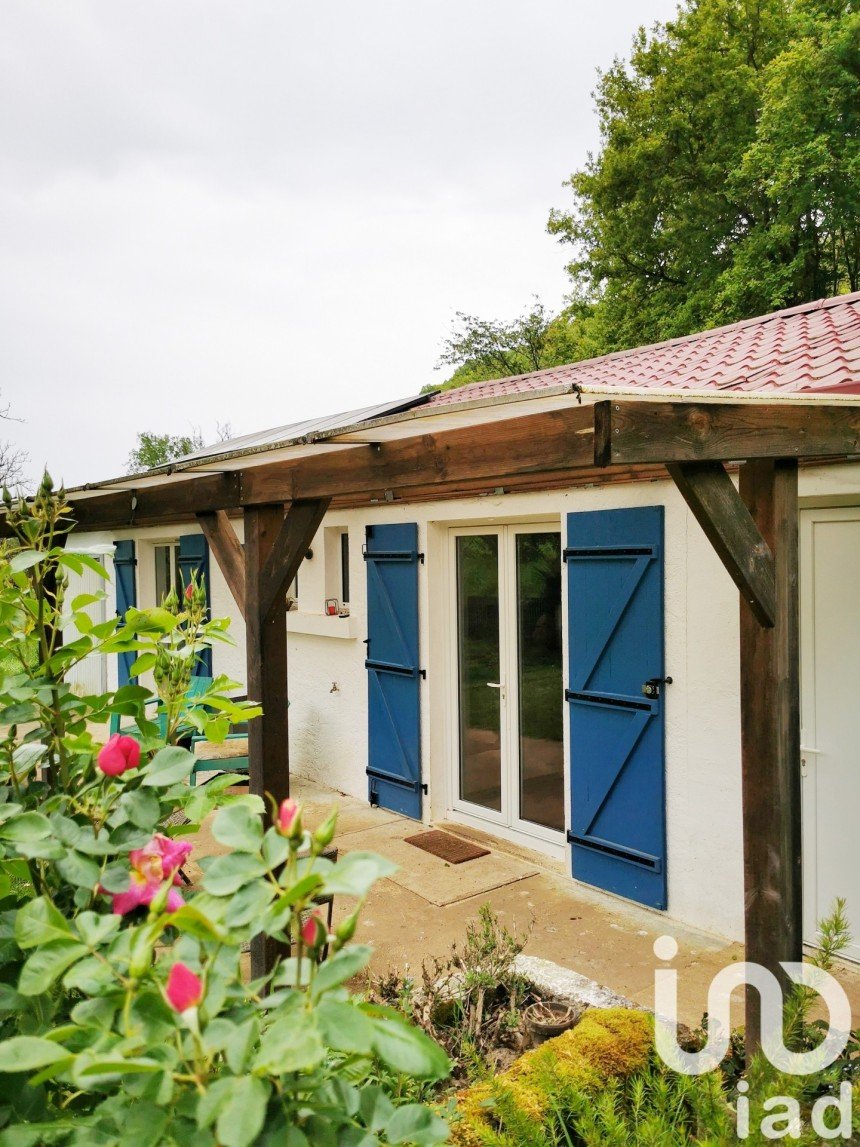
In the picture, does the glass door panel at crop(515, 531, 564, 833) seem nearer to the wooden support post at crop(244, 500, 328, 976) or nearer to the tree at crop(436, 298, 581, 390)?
the wooden support post at crop(244, 500, 328, 976)

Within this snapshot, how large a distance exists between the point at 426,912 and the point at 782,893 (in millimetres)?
2311

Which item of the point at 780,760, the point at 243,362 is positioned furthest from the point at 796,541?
the point at 243,362

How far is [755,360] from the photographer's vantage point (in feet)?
15.0

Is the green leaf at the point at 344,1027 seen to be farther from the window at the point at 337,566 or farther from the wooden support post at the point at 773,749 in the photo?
the window at the point at 337,566

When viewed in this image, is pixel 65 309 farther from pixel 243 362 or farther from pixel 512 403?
pixel 512 403

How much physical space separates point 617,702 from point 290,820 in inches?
159

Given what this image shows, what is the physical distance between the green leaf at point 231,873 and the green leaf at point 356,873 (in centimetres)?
8

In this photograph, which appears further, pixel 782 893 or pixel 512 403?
pixel 782 893

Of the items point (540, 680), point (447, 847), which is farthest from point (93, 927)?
point (447, 847)

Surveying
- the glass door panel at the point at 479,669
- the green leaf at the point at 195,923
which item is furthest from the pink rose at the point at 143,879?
the glass door panel at the point at 479,669

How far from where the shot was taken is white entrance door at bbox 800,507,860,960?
3.71 metres

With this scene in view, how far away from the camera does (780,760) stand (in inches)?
108

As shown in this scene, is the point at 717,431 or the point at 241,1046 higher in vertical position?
the point at 717,431

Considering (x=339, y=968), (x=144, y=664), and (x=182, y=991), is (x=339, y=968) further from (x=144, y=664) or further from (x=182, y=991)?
(x=144, y=664)
